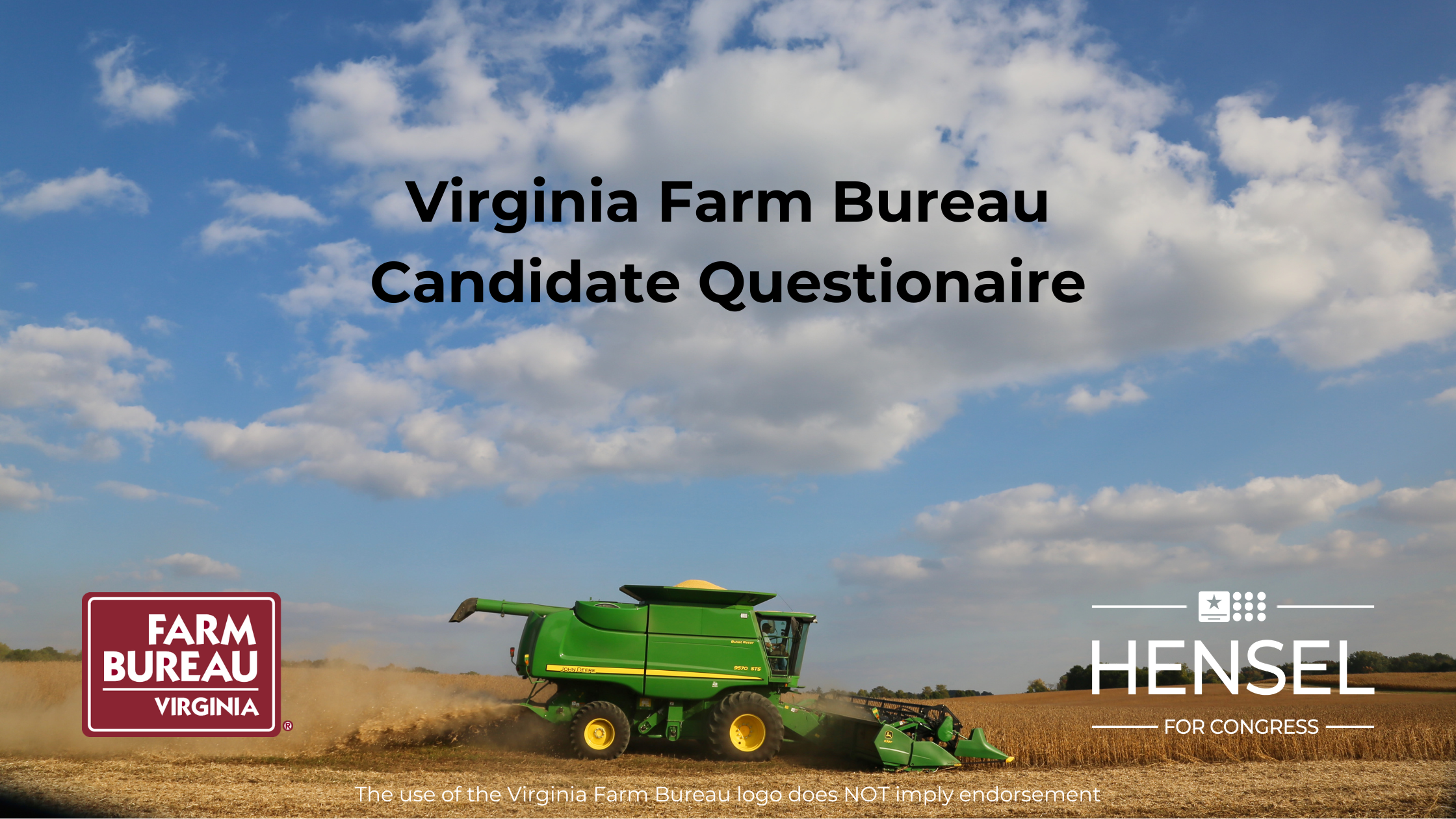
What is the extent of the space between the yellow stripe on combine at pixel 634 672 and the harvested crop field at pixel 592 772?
161 cm

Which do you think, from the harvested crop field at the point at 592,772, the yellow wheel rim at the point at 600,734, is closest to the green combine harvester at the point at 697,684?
the yellow wheel rim at the point at 600,734

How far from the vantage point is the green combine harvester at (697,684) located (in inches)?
685

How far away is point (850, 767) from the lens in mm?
17266

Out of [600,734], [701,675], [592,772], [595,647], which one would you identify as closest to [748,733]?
[701,675]

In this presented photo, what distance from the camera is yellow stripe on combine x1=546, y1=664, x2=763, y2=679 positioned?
58.8ft

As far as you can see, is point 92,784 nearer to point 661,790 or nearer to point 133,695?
point 133,695

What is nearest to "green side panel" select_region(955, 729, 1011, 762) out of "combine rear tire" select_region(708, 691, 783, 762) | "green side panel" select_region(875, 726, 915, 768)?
"green side panel" select_region(875, 726, 915, 768)

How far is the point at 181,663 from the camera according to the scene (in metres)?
12.7

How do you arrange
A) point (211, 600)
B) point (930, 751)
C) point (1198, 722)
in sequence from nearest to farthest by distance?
point (211, 600) → point (930, 751) → point (1198, 722)

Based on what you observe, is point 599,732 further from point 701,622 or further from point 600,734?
point 701,622

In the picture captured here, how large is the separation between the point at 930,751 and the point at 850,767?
1.60m

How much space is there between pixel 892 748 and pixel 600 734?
18.9 ft

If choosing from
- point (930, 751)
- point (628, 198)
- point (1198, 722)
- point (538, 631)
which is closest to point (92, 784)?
point (538, 631)

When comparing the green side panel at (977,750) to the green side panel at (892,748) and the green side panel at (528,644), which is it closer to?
the green side panel at (892,748)
